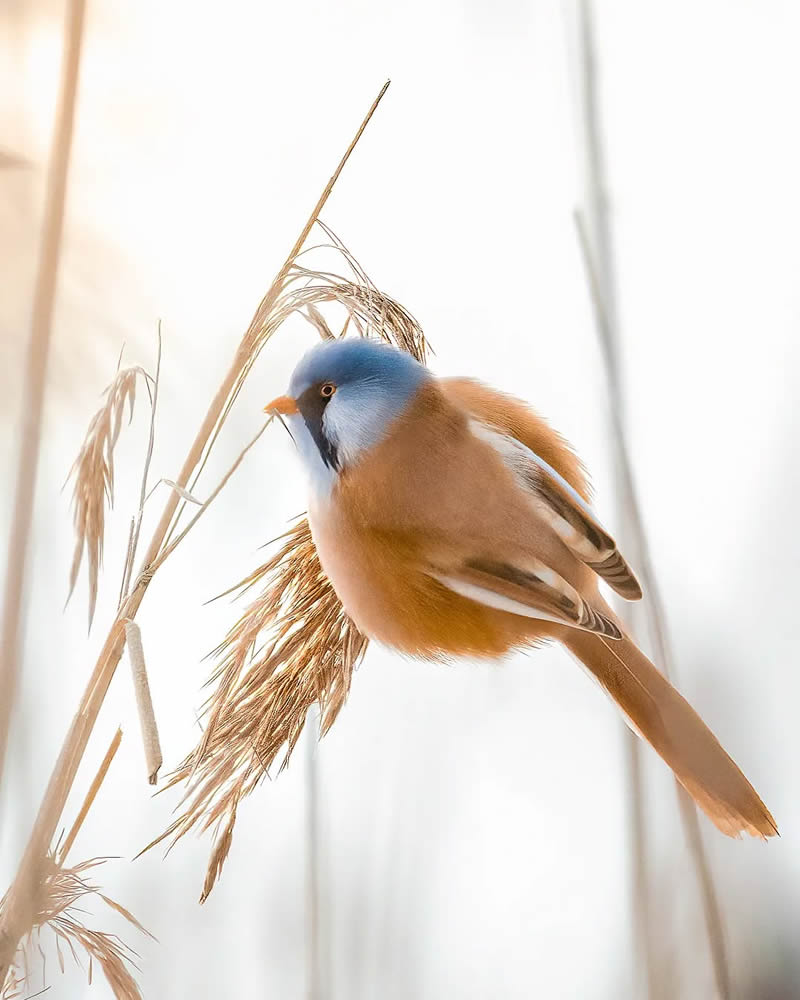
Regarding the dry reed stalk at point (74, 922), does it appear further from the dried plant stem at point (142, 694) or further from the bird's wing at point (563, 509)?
the bird's wing at point (563, 509)

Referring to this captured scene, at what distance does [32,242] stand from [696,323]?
0.61 metres

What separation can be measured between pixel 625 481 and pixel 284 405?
0.35 meters

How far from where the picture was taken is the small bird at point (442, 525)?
653 millimetres

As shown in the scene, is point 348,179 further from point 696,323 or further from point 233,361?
point 696,323

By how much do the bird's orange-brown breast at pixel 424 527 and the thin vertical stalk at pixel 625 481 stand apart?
6.5 inches

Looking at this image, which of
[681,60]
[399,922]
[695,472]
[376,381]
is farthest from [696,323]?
[399,922]

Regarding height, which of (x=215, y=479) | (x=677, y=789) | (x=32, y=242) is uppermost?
(x=32, y=242)

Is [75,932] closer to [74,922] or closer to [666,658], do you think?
[74,922]

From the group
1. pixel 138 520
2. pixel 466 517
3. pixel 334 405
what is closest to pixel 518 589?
pixel 466 517

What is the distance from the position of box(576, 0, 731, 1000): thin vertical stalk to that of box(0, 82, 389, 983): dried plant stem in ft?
0.97

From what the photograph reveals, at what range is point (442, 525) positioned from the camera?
26.2 inches

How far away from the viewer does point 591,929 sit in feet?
2.67

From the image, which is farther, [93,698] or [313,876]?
[313,876]

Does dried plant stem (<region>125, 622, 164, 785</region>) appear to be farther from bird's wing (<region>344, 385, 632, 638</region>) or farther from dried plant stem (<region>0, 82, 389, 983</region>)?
bird's wing (<region>344, 385, 632, 638</region>)
